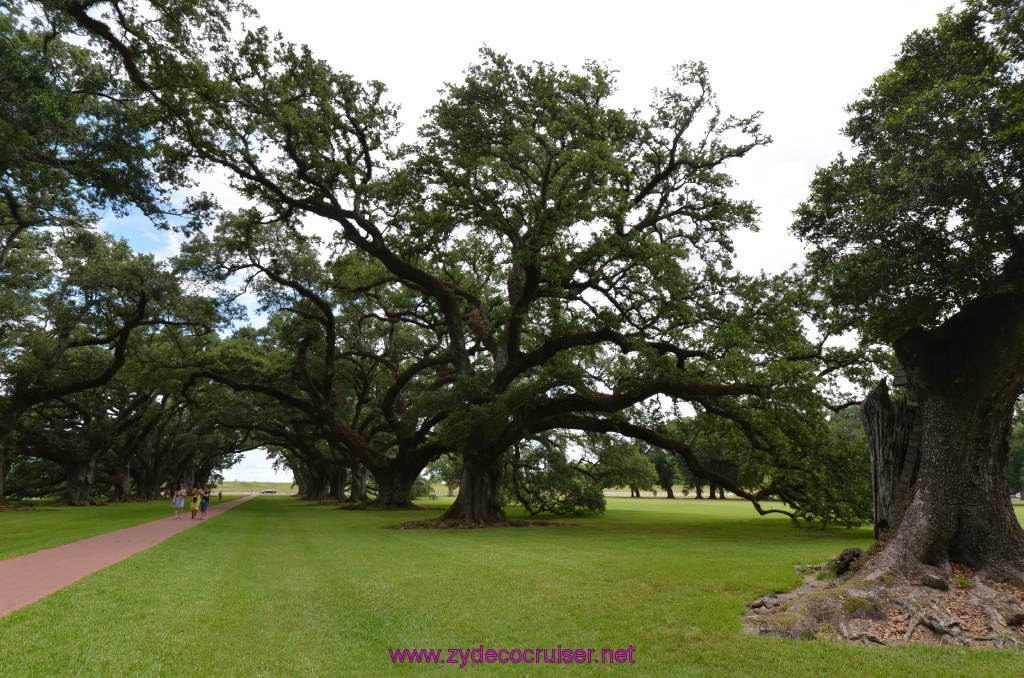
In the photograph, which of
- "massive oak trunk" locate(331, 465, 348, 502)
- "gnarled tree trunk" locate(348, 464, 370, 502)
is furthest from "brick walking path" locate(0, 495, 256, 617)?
"massive oak trunk" locate(331, 465, 348, 502)

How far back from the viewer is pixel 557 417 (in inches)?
819

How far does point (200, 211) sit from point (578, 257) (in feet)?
36.5

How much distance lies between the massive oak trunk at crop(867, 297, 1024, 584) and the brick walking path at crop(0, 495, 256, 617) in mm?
11460

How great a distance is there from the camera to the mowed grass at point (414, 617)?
16.5 feet

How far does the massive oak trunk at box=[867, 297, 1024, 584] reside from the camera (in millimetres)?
7570

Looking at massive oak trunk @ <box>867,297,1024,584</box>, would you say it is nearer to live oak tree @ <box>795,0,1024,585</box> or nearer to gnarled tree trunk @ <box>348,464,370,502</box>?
live oak tree @ <box>795,0,1024,585</box>

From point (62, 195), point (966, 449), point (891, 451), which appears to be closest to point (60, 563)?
point (62, 195)

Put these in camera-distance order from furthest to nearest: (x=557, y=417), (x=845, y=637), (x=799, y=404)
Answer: (x=557, y=417), (x=799, y=404), (x=845, y=637)

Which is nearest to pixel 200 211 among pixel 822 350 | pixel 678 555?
pixel 678 555

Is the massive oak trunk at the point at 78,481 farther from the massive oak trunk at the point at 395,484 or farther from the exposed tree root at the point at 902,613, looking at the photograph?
the exposed tree root at the point at 902,613

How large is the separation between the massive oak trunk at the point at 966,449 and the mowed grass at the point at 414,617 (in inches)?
81.9

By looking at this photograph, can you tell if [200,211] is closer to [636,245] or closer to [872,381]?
[636,245]

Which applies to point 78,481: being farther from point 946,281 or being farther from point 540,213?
point 946,281

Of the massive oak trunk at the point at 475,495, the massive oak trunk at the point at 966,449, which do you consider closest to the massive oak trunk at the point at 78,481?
the massive oak trunk at the point at 475,495
